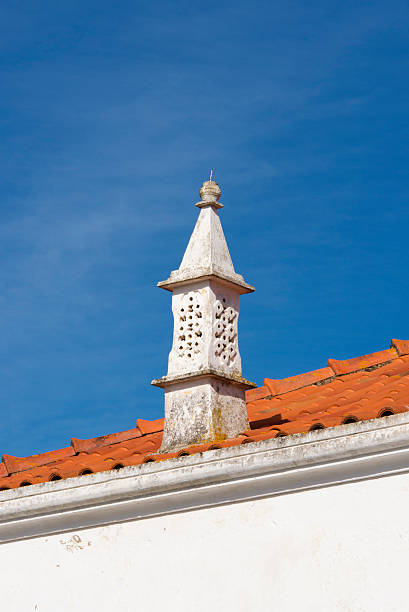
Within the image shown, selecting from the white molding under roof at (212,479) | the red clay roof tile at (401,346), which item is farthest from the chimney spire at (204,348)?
the red clay roof tile at (401,346)

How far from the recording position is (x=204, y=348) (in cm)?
873

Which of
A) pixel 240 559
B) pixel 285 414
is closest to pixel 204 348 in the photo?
pixel 285 414

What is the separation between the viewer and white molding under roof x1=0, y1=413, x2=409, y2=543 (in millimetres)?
6832

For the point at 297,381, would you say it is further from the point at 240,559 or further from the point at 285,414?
the point at 240,559

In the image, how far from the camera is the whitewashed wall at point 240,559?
6.71 metres

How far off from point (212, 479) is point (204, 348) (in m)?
1.57

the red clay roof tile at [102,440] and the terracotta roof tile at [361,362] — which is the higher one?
the terracotta roof tile at [361,362]

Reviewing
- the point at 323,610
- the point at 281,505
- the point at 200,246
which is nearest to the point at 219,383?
the point at 200,246

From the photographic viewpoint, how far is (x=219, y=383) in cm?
877

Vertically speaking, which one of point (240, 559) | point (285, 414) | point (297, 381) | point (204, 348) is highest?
point (297, 381)

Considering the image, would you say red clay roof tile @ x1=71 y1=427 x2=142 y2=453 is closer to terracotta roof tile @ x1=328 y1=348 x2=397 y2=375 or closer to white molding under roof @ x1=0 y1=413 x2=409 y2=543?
terracotta roof tile @ x1=328 y1=348 x2=397 y2=375

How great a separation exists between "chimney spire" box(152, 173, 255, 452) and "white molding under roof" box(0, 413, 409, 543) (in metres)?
0.95

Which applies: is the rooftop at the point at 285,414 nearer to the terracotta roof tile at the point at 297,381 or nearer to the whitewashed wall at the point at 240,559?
the terracotta roof tile at the point at 297,381

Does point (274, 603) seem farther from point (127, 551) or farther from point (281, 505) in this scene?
point (127, 551)
